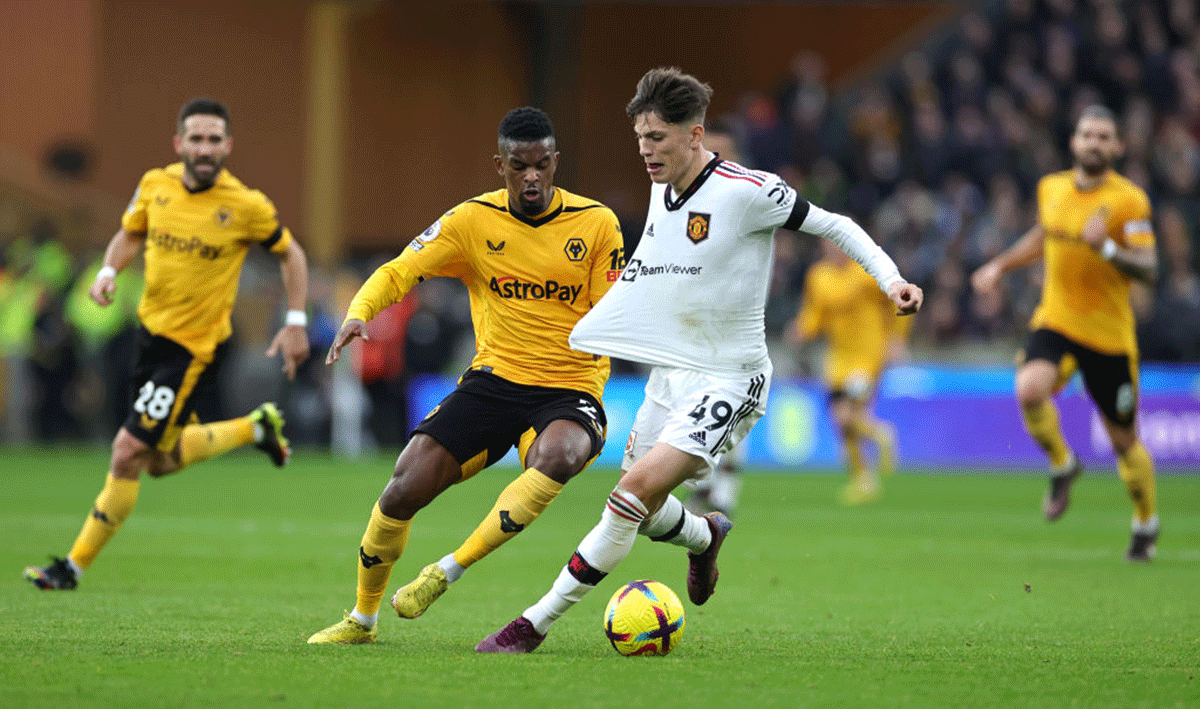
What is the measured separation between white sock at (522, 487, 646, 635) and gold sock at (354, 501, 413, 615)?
69 cm

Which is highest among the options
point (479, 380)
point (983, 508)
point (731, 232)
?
point (731, 232)

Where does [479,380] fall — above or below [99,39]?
below

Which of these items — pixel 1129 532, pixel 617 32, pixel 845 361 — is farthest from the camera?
pixel 617 32

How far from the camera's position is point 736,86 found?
94.3 feet

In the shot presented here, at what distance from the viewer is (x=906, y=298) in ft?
20.6

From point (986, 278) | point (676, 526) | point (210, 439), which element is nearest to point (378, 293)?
point (676, 526)

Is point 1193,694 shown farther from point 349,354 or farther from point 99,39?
point 99,39

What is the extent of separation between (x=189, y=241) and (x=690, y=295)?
3.62 m

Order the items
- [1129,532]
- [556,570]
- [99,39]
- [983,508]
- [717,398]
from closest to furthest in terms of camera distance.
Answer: [717,398]
[556,570]
[1129,532]
[983,508]
[99,39]

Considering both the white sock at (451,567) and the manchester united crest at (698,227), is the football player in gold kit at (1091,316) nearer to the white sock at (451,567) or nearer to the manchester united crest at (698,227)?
the manchester united crest at (698,227)

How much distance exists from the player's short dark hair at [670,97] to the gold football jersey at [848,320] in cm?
986

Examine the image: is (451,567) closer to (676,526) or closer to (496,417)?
(496,417)

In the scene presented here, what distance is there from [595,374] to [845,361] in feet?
30.6

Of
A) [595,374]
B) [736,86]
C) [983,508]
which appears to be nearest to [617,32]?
[736,86]
